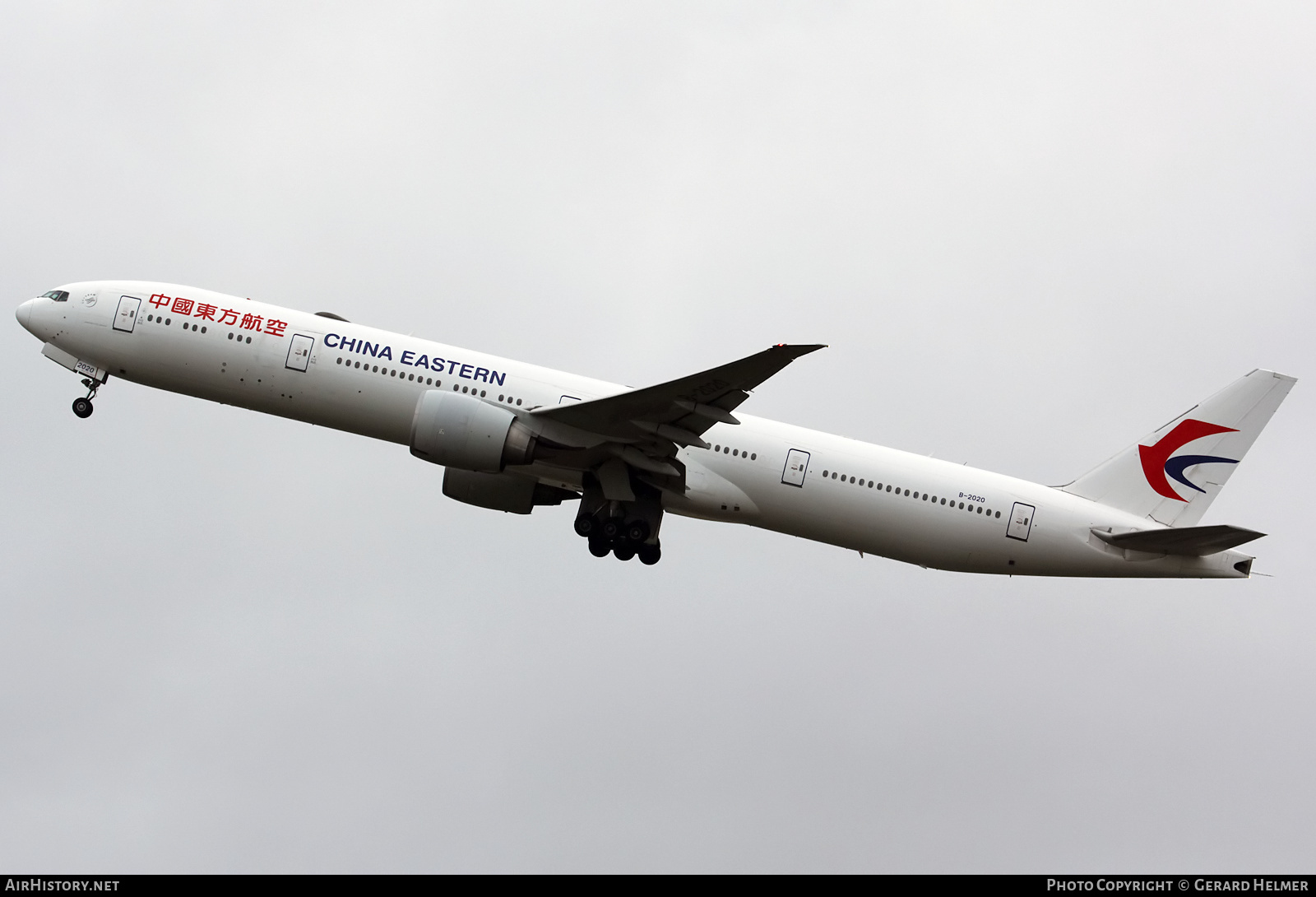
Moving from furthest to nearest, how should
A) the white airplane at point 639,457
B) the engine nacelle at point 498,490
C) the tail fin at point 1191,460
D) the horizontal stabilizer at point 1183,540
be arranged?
the engine nacelle at point 498,490 < the tail fin at point 1191,460 < the white airplane at point 639,457 < the horizontal stabilizer at point 1183,540

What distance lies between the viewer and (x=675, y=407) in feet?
106

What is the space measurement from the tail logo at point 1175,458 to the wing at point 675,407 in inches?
454

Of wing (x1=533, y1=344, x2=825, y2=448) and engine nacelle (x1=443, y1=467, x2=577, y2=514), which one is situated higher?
wing (x1=533, y1=344, x2=825, y2=448)

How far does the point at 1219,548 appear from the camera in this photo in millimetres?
33688

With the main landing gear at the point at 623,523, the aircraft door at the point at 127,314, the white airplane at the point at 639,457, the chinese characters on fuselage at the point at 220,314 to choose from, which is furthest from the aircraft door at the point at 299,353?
the main landing gear at the point at 623,523

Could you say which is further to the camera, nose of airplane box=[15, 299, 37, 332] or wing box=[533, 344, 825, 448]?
nose of airplane box=[15, 299, 37, 332]

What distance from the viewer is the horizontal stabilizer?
3278 centimetres

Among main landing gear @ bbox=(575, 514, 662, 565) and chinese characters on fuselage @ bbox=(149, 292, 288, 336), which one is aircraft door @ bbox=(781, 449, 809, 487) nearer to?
main landing gear @ bbox=(575, 514, 662, 565)

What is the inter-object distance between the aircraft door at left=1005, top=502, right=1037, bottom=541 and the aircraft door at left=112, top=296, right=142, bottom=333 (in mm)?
22284

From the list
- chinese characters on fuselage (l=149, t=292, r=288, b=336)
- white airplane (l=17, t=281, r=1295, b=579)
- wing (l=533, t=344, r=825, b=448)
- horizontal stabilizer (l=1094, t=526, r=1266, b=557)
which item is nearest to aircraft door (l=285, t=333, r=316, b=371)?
white airplane (l=17, t=281, r=1295, b=579)

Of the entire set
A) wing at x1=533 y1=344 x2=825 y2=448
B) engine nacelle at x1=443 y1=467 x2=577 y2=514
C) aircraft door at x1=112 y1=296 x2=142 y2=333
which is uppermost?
aircraft door at x1=112 y1=296 x2=142 y2=333

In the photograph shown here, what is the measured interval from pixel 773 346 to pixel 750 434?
5.40m

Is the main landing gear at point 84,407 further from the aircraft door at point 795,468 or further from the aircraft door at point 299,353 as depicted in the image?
the aircraft door at point 795,468

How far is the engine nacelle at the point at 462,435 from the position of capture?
32.3 m
